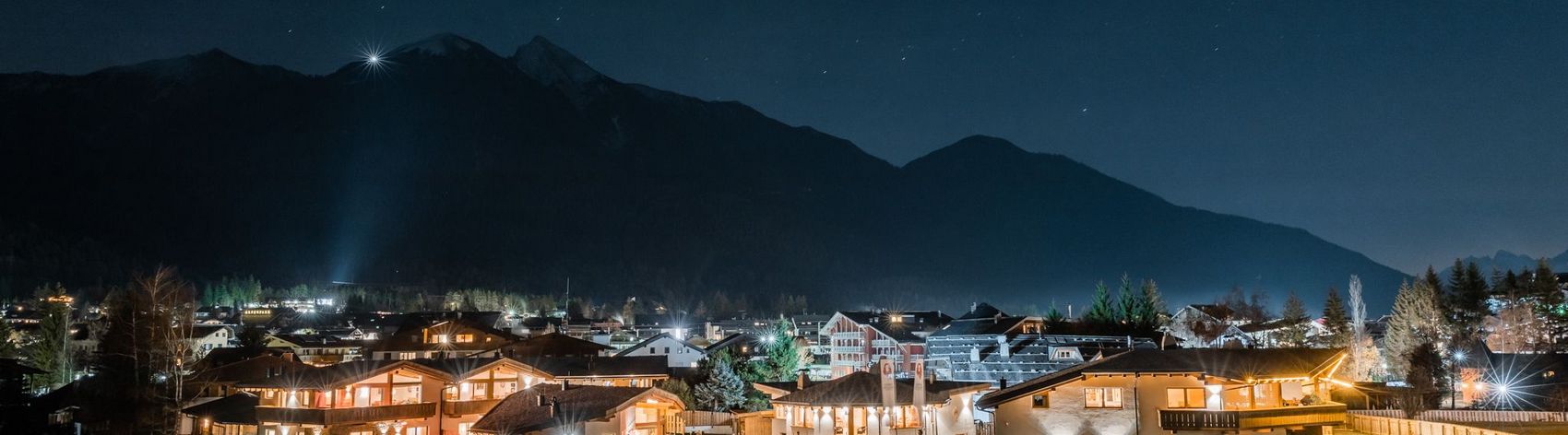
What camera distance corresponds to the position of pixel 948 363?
66.3m

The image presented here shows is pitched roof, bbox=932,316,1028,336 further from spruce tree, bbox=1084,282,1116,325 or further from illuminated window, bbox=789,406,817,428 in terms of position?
illuminated window, bbox=789,406,817,428

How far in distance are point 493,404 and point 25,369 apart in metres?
35.3

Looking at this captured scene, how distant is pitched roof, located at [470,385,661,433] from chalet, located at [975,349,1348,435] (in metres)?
13.5

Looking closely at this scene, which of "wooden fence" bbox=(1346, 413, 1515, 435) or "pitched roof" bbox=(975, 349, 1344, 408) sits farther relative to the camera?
"pitched roof" bbox=(975, 349, 1344, 408)

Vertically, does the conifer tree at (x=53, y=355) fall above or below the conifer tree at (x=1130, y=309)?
below

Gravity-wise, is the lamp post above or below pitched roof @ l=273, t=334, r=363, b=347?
below

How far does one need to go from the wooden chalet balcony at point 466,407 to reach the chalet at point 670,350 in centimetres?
3018

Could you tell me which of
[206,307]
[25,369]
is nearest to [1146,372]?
[25,369]

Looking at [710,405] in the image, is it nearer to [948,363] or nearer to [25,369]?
[948,363]

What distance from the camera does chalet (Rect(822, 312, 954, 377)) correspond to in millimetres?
78312

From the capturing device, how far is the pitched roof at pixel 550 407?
36.2m

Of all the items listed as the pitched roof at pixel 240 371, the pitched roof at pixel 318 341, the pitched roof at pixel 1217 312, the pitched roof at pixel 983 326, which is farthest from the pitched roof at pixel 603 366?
the pitched roof at pixel 1217 312

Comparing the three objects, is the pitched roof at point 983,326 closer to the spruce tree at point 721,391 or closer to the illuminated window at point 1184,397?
the spruce tree at point 721,391

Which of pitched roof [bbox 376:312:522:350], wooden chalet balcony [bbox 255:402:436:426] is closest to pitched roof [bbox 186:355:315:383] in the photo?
wooden chalet balcony [bbox 255:402:436:426]
